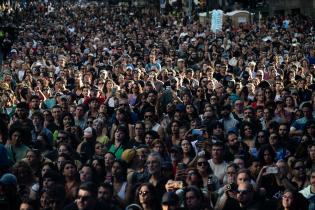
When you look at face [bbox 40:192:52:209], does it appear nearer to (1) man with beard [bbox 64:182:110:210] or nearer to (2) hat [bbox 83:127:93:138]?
(1) man with beard [bbox 64:182:110:210]

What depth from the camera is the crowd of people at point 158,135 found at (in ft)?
28.7

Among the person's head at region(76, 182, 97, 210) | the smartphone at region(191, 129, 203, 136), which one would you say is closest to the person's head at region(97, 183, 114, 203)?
the person's head at region(76, 182, 97, 210)

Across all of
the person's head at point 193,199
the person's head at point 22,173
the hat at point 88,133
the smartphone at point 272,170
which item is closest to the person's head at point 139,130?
the hat at point 88,133

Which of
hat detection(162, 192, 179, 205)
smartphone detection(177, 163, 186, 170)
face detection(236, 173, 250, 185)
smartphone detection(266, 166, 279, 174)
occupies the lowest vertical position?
→ smartphone detection(177, 163, 186, 170)

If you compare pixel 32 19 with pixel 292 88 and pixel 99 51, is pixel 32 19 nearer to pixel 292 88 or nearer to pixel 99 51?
pixel 99 51

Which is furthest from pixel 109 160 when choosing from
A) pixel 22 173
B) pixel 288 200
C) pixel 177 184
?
pixel 288 200

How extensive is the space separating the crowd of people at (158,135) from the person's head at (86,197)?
1 cm

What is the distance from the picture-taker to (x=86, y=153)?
37.6ft

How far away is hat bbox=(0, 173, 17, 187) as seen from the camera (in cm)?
888

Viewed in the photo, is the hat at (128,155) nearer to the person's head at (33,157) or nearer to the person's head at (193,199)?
the person's head at (33,157)

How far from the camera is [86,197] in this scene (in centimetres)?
833

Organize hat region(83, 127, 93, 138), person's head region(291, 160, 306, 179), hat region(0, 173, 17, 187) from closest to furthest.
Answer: hat region(0, 173, 17, 187)
person's head region(291, 160, 306, 179)
hat region(83, 127, 93, 138)

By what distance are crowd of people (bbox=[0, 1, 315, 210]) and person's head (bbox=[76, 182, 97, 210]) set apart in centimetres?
1

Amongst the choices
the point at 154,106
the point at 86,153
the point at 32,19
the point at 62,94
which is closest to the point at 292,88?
the point at 154,106
